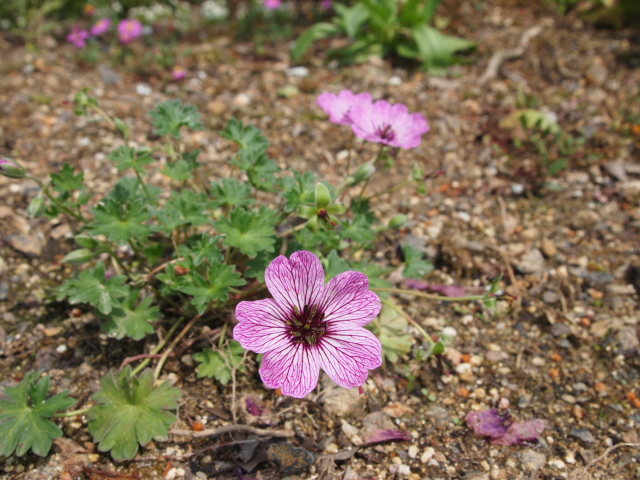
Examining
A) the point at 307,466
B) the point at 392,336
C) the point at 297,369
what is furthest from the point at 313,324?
the point at 392,336

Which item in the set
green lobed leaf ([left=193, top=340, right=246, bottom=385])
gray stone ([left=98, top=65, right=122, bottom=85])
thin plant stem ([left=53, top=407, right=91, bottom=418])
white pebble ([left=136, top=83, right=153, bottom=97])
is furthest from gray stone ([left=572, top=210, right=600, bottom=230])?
gray stone ([left=98, top=65, right=122, bottom=85])

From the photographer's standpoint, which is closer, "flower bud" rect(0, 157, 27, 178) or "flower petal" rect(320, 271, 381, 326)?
"flower petal" rect(320, 271, 381, 326)

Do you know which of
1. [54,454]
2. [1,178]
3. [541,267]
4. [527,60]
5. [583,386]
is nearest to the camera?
[54,454]

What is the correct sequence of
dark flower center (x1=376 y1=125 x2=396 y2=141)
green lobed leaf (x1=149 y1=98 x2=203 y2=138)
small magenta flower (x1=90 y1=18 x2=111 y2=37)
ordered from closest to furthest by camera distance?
dark flower center (x1=376 y1=125 x2=396 y2=141), green lobed leaf (x1=149 y1=98 x2=203 y2=138), small magenta flower (x1=90 y1=18 x2=111 y2=37)

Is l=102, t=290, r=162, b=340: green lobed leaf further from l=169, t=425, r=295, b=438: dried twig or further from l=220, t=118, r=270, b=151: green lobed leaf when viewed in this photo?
l=220, t=118, r=270, b=151: green lobed leaf

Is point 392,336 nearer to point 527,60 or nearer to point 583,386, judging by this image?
point 583,386

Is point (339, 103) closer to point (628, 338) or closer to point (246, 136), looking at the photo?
point (246, 136)

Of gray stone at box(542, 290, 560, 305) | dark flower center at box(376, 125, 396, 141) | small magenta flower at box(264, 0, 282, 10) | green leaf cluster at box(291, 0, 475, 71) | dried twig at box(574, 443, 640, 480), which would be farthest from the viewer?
small magenta flower at box(264, 0, 282, 10)

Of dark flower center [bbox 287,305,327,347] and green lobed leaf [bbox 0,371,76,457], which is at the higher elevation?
dark flower center [bbox 287,305,327,347]

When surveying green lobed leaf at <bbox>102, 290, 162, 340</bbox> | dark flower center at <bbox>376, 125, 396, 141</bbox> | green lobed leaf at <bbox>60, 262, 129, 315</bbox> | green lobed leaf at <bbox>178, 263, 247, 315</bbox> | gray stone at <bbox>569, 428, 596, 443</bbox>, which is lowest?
gray stone at <bbox>569, 428, 596, 443</bbox>
